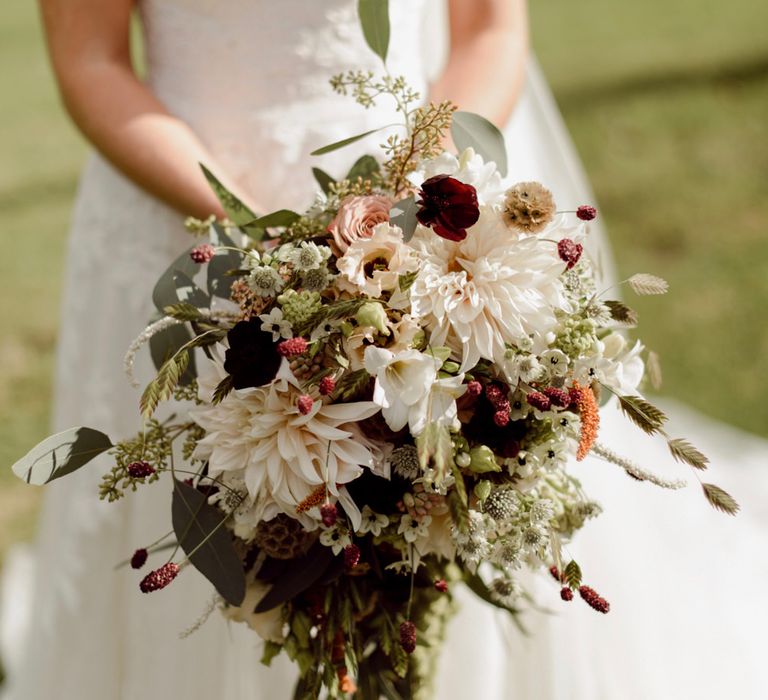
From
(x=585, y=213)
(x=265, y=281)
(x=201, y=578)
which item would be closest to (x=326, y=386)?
(x=265, y=281)

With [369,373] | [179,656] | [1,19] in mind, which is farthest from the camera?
[1,19]

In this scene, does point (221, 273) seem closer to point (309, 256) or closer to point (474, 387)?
point (309, 256)

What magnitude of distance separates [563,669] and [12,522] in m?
2.20

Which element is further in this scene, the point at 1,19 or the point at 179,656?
the point at 1,19

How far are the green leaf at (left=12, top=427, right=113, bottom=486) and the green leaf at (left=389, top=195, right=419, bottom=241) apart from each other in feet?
1.65

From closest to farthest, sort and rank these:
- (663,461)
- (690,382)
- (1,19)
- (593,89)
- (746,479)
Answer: (663,461)
(746,479)
(690,382)
(593,89)
(1,19)

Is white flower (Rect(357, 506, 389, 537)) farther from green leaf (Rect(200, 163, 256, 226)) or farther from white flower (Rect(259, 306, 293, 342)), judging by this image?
green leaf (Rect(200, 163, 256, 226))

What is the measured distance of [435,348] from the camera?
1129 millimetres

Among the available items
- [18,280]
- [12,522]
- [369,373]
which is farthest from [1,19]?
[369,373]

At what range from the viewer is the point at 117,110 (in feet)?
5.50

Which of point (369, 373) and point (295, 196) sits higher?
point (295, 196)

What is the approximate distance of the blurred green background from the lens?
3973mm

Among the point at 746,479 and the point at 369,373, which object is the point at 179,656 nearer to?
the point at 369,373

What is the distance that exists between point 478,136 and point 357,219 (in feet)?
0.92
